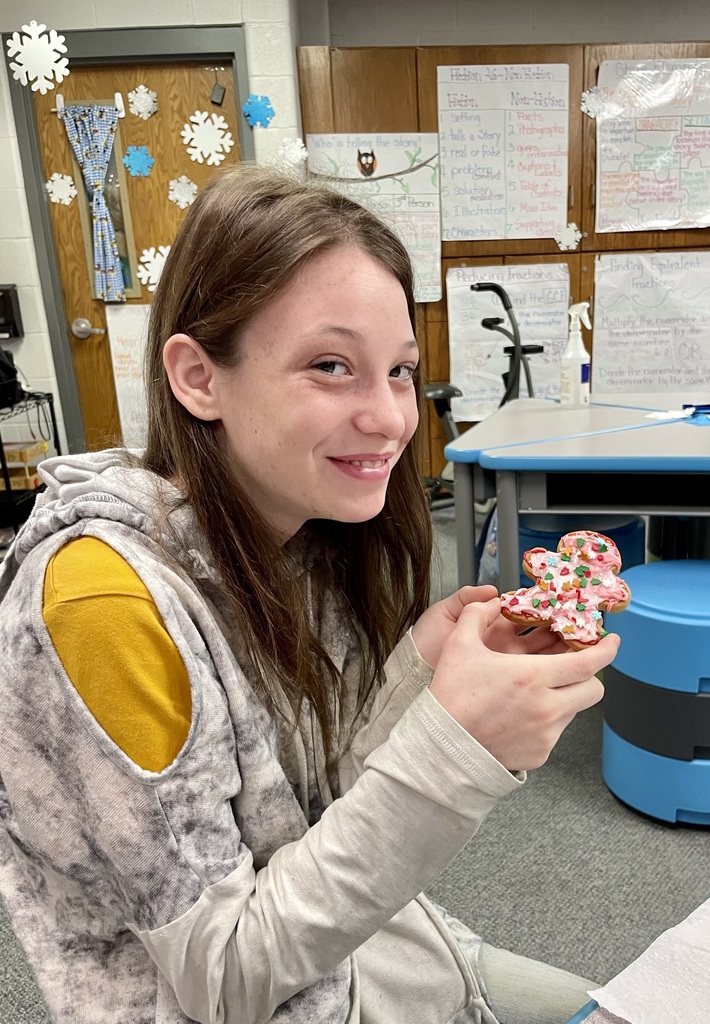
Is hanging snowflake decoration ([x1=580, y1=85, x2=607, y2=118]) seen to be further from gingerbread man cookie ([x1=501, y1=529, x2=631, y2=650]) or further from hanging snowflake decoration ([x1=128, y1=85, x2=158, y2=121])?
gingerbread man cookie ([x1=501, y1=529, x2=631, y2=650])

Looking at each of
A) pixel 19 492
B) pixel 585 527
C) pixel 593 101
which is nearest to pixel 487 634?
pixel 585 527

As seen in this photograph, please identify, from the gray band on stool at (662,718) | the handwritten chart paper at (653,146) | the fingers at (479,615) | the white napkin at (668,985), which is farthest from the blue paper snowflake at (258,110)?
the white napkin at (668,985)

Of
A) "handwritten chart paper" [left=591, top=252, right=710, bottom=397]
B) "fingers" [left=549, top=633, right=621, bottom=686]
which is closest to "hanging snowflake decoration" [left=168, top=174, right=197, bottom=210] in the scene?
"handwritten chart paper" [left=591, top=252, right=710, bottom=397]

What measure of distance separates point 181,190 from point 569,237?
206 cm

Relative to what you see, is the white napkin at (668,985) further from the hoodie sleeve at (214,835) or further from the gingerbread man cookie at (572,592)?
the gingerbread man cookie at (572,592)

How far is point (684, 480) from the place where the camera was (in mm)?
1725

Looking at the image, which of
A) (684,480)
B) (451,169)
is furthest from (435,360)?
(684,480)

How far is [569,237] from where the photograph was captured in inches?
158

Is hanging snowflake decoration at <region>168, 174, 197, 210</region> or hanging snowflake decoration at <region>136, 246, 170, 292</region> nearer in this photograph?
hanging snowflake decoration at <region>168, 174, 197, 210</region>

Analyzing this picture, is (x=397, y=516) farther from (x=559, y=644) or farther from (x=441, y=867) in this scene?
(x=441, y=867)

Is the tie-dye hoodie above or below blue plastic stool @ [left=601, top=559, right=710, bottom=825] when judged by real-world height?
above

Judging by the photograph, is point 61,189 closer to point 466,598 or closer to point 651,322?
point 651,322

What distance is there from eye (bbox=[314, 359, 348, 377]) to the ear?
0.11 meters

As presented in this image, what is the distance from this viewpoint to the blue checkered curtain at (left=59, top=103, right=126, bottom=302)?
3.41 metres
